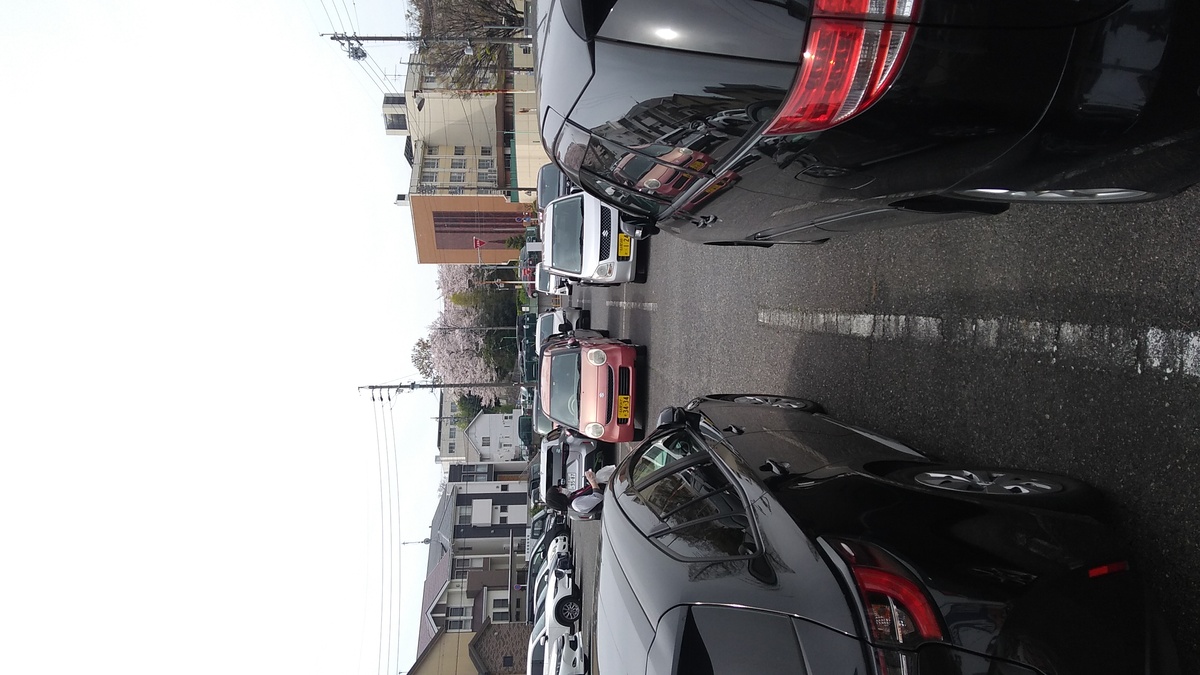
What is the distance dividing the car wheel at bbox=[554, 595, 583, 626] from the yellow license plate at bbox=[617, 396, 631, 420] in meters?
4.58

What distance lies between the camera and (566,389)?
10.8m

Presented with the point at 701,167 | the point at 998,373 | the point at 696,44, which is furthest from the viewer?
the point at 998,373

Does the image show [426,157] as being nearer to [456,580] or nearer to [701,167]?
[456,580]

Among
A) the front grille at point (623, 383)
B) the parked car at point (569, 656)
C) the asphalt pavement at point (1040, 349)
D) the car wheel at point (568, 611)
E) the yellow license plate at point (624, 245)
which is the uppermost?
the yellow license plate at point (624, 245)

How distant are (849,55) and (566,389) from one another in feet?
A: 29.7

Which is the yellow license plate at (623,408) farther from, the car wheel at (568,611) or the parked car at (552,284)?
the parked car at (552,284)

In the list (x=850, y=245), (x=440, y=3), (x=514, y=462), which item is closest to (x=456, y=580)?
(x=514, y=462)

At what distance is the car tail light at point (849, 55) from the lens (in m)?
1.91

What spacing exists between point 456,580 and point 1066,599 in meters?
50.2

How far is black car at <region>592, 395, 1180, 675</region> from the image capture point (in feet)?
6.40

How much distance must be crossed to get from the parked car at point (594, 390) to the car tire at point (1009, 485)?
24.6ft

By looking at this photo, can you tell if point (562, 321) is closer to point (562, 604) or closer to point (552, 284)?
point (552, 284)


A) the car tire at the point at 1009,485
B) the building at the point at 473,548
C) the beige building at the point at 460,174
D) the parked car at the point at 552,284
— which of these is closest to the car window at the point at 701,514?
the car tire at the point at 1009,485

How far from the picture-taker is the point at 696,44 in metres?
2.16
